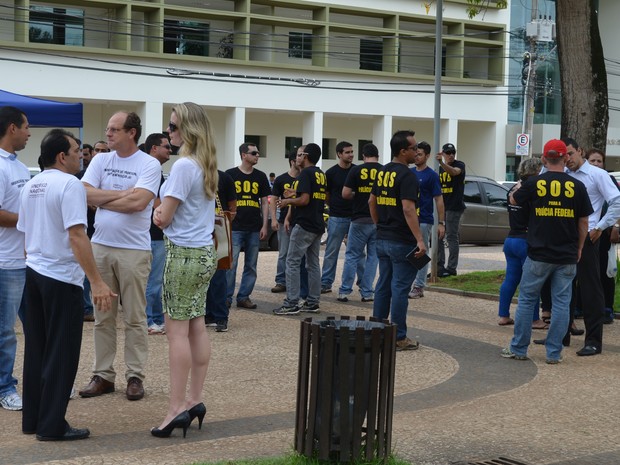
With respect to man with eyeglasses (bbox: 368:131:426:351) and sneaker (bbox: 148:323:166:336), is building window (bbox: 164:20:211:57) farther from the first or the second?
man with eyeglasses (bbox: 368:131:426:351)

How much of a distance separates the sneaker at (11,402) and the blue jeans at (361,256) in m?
6.69

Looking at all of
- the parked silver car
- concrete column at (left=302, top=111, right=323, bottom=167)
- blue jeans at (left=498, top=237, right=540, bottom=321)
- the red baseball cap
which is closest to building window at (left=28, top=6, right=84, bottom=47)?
concrete column at (left=302, top=111, right=323, bottom=167)

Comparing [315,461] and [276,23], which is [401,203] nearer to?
[315,461]

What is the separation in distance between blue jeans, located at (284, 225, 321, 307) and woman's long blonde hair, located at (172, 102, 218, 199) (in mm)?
5681

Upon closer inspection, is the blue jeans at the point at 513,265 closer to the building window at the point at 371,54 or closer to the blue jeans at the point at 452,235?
the blue jeans at the point at 452,235

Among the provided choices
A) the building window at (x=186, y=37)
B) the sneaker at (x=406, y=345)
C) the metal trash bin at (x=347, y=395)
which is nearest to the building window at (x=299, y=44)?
the building window at (x=186, y=37)

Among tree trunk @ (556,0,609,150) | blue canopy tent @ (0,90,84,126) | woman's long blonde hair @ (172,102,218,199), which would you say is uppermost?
tree trunk @ (556,0,609,150)

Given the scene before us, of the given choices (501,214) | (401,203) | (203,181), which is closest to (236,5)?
(501,214)

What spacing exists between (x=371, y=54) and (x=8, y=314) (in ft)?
137

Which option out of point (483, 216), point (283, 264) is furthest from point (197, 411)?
point (483, 216)

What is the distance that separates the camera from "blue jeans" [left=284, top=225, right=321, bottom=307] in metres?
12.0

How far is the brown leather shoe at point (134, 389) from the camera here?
7.26 m

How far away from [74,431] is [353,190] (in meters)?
7.26

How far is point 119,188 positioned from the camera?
7.38 metres
